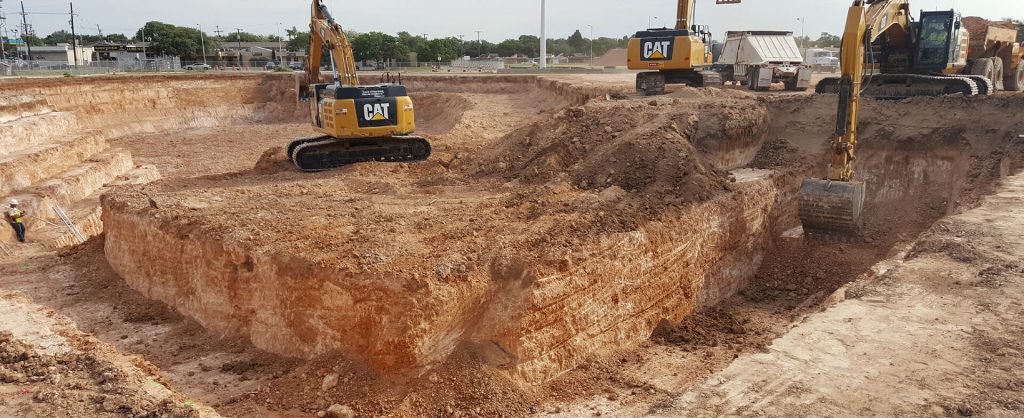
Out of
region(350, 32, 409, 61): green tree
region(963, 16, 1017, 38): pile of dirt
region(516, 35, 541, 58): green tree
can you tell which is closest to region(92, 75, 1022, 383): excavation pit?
region(963, 16, 1017, 38): pile of dirt

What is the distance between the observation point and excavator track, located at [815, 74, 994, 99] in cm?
1605

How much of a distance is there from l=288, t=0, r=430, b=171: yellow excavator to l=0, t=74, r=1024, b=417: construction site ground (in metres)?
1.10

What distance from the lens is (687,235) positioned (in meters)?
10.2

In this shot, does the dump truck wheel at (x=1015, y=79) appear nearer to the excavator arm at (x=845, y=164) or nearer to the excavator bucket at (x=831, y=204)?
the excavator arm at (x=845, y=164)

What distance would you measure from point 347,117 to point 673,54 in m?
9.45

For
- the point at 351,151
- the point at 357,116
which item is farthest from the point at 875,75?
the point at 351,151

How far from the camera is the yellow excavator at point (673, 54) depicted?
1944 cm

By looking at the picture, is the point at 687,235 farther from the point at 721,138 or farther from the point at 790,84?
the point at 790,84

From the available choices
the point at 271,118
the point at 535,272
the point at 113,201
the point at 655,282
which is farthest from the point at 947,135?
the point at 271,118

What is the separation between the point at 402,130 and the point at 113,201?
652cm

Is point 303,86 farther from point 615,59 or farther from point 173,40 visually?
point 173,40

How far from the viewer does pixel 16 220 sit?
1438 cm

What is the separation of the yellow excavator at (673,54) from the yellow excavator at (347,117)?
7.02 meters

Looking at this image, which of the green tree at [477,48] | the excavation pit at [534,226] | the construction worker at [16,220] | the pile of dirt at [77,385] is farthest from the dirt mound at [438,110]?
the green tree at [477,48]
